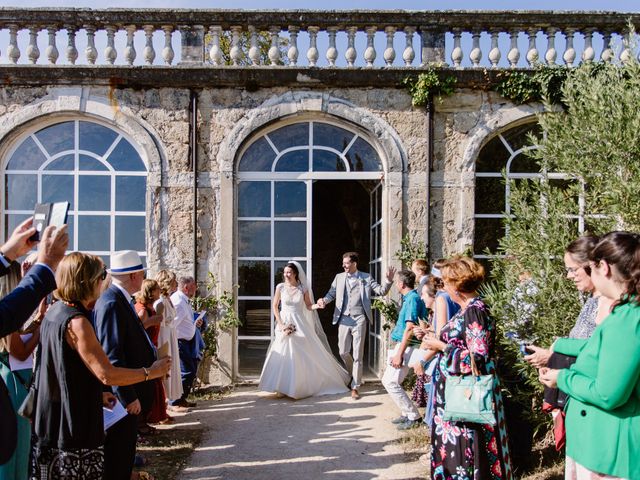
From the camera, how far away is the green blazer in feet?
7.13

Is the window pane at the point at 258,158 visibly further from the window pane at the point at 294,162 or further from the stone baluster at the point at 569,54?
the stone baluster at the point at 569,54

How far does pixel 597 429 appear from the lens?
2.37 meters

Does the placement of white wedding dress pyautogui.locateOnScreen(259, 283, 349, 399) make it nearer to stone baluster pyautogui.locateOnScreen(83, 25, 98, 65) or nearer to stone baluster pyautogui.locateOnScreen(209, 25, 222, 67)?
stone baluster pyautogui.locateOnScreen(209, 25, 222, 67)

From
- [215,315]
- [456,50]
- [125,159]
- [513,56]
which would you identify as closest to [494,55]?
[513,56]

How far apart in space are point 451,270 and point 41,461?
2543 millimetres

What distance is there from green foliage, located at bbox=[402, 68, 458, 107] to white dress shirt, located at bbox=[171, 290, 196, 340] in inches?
156

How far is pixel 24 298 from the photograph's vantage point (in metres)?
2.30

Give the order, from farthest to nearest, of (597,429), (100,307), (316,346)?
(316,346) < (100,307) < (597,429)

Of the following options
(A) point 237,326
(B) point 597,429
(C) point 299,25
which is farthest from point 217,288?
(B) point 597,429

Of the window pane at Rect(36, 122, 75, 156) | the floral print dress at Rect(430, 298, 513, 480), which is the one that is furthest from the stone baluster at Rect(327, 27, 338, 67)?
the floral print dress at Rect(430, 298, 513, 480)

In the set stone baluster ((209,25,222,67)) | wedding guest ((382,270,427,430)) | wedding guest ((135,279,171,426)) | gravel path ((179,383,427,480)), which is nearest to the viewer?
gravel path ((179,383,427,480))

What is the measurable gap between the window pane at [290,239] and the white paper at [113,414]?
4777 millimetres

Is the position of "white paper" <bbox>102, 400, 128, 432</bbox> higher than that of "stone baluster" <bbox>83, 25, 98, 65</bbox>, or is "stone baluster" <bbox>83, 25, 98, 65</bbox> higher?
"stone baluster" <bbox>83, 25, 98, 65</bbox>

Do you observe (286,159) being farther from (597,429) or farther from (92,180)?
(597,429)
